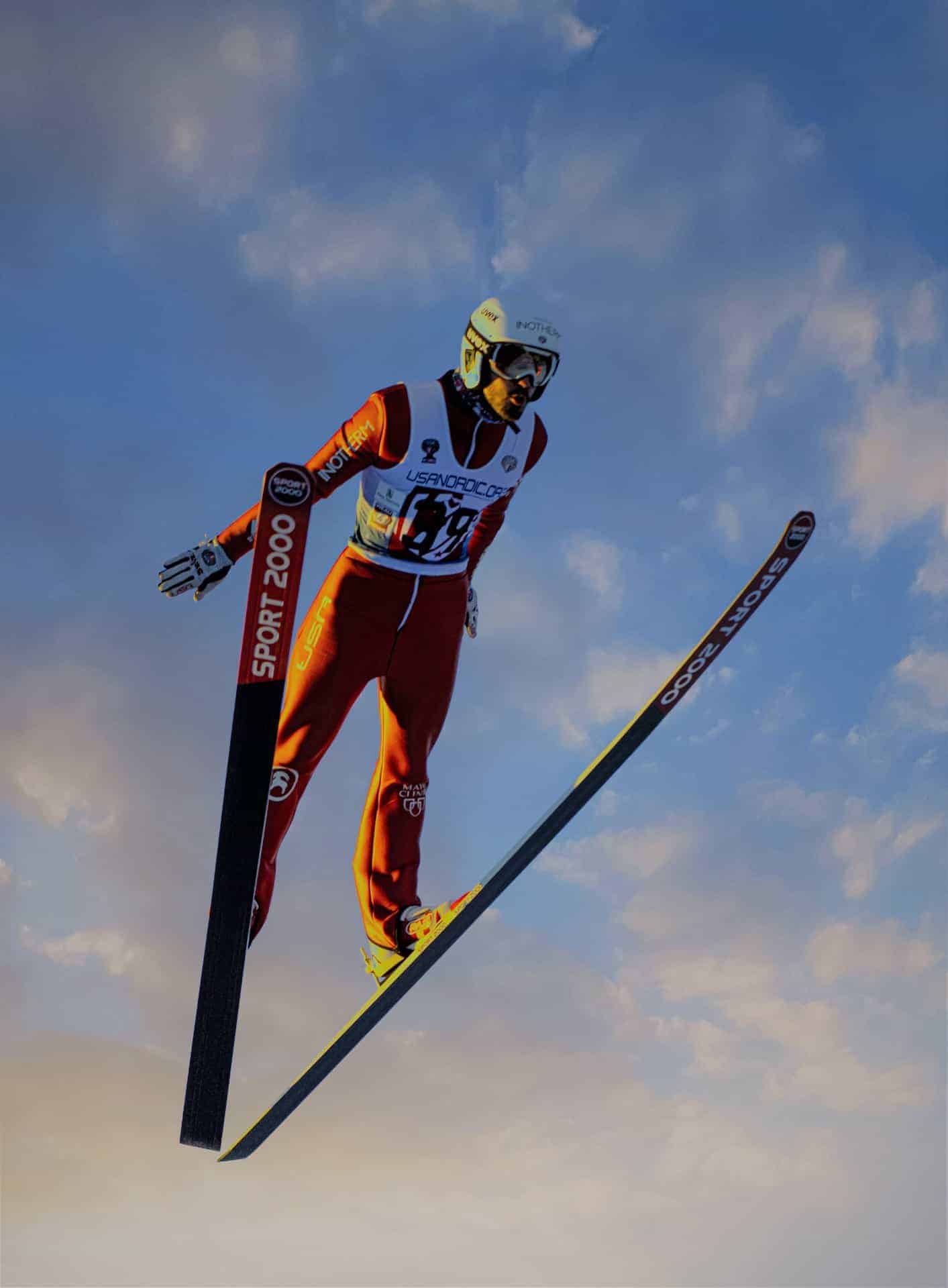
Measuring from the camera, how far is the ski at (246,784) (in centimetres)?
573

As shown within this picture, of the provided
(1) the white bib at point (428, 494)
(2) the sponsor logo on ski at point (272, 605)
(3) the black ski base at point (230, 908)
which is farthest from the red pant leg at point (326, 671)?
(2) the sponsor logo on ski at point (272, 605)

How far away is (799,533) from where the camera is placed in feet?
22.4

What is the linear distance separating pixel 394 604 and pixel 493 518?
2.55 feet

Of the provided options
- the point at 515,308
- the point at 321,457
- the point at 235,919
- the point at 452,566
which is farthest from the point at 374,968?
the point at 515,308

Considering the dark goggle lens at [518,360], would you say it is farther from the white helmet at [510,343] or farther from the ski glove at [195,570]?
the ski glove at [195,570]

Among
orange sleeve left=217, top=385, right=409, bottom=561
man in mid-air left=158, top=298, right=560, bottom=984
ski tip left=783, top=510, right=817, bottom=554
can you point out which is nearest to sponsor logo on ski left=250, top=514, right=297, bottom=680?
man in mid-air left=158, top=298, right=560, bottom=984

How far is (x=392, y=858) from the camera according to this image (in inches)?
280

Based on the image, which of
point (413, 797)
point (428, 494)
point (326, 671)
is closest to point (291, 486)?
point (428, 494)

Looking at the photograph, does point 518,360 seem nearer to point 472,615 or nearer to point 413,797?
point 472,615

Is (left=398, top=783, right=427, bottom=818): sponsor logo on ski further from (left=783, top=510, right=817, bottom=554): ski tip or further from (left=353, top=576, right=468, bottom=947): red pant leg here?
(left=783, top=510, right=817, bottom=554): ski tip

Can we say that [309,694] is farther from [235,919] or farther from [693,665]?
[693,665]

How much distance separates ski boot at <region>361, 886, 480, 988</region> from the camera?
6.80 metres

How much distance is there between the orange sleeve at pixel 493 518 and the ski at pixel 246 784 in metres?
1.42

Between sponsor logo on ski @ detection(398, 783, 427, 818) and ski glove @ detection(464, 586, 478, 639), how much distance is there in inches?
38.0
